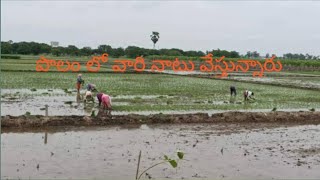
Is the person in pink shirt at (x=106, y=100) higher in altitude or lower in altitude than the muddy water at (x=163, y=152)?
higher

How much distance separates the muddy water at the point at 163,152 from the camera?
322 inches

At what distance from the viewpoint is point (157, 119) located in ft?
45.3

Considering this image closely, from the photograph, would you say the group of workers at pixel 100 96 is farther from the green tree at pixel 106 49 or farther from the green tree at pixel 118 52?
the green tree at pixel 106 49

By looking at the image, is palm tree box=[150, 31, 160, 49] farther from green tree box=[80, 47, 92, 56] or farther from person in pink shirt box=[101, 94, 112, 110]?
person in pink shirt box=[101, 94, 112, 110]

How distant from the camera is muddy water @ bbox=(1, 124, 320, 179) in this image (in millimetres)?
8188

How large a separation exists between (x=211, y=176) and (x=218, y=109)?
369 inches

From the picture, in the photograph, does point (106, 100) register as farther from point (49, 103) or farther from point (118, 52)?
point (118, 52)

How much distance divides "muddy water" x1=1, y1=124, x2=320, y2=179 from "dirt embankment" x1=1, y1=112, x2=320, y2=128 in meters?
0.62

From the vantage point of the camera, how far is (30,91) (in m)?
21.6

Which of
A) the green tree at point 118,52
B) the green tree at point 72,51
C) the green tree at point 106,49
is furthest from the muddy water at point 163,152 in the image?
the green tree at point 106,49

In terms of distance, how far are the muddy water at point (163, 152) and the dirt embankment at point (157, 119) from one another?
62 cm

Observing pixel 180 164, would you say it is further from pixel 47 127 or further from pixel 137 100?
pixel 137 100

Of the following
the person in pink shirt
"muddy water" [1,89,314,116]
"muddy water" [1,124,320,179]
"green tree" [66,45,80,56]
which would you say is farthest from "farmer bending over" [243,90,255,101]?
"green tree" [66,45,80,56]

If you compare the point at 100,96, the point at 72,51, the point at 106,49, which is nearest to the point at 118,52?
the point at 106,49
